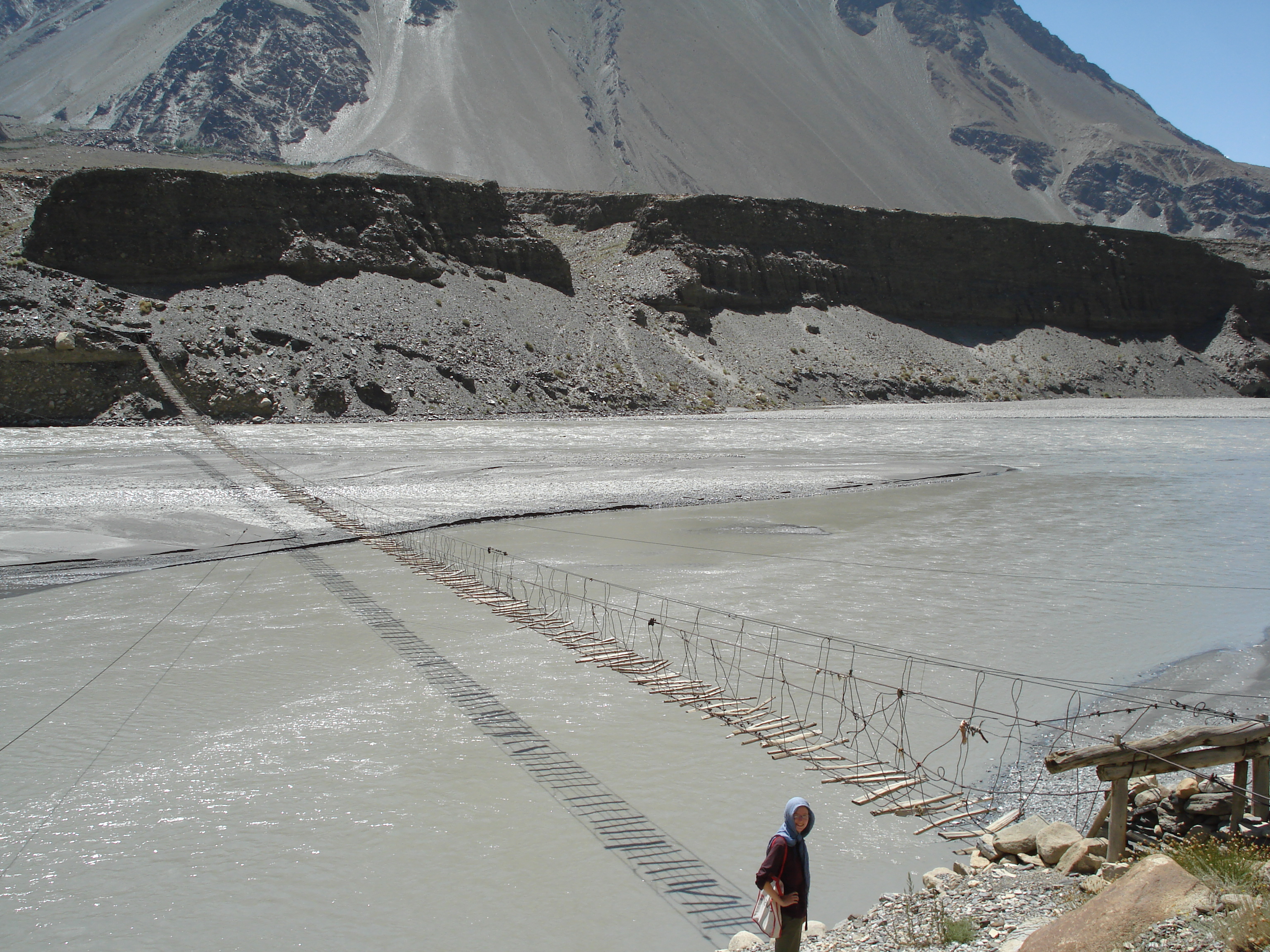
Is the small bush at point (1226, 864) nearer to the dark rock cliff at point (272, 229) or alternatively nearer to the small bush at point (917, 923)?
the small bush at point (917, 923)

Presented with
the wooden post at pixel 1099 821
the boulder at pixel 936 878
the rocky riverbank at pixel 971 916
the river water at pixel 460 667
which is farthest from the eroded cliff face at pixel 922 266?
the rocky riverbank at pixel 971 916

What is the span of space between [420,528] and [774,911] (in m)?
15.4

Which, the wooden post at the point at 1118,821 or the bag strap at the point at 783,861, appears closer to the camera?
the bag strap at the point at 783,861

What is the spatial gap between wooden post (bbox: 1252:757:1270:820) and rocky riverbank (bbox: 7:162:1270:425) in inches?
1280

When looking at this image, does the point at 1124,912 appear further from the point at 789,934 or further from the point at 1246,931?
the point at 789,934

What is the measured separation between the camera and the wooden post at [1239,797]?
5902 millimetres

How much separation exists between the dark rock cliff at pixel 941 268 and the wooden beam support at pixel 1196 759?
45.9 m

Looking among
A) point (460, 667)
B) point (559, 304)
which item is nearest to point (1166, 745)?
point (460, 667)

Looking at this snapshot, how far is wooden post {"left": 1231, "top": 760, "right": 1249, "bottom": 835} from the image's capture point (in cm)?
590

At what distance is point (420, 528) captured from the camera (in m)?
19.0

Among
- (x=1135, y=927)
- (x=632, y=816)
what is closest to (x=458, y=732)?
(x=632, y=816)

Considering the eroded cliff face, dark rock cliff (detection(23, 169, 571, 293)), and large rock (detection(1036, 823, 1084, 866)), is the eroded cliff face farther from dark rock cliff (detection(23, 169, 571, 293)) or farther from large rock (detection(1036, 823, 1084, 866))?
large rock (detection(1036, 823, 1084, 866))

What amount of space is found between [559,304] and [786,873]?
144ft

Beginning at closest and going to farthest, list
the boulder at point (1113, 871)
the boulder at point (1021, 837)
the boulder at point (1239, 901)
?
the boulder at point (1239, 901) → the boulder at point (1113, 871) → the boulder at point (1021, 837)
